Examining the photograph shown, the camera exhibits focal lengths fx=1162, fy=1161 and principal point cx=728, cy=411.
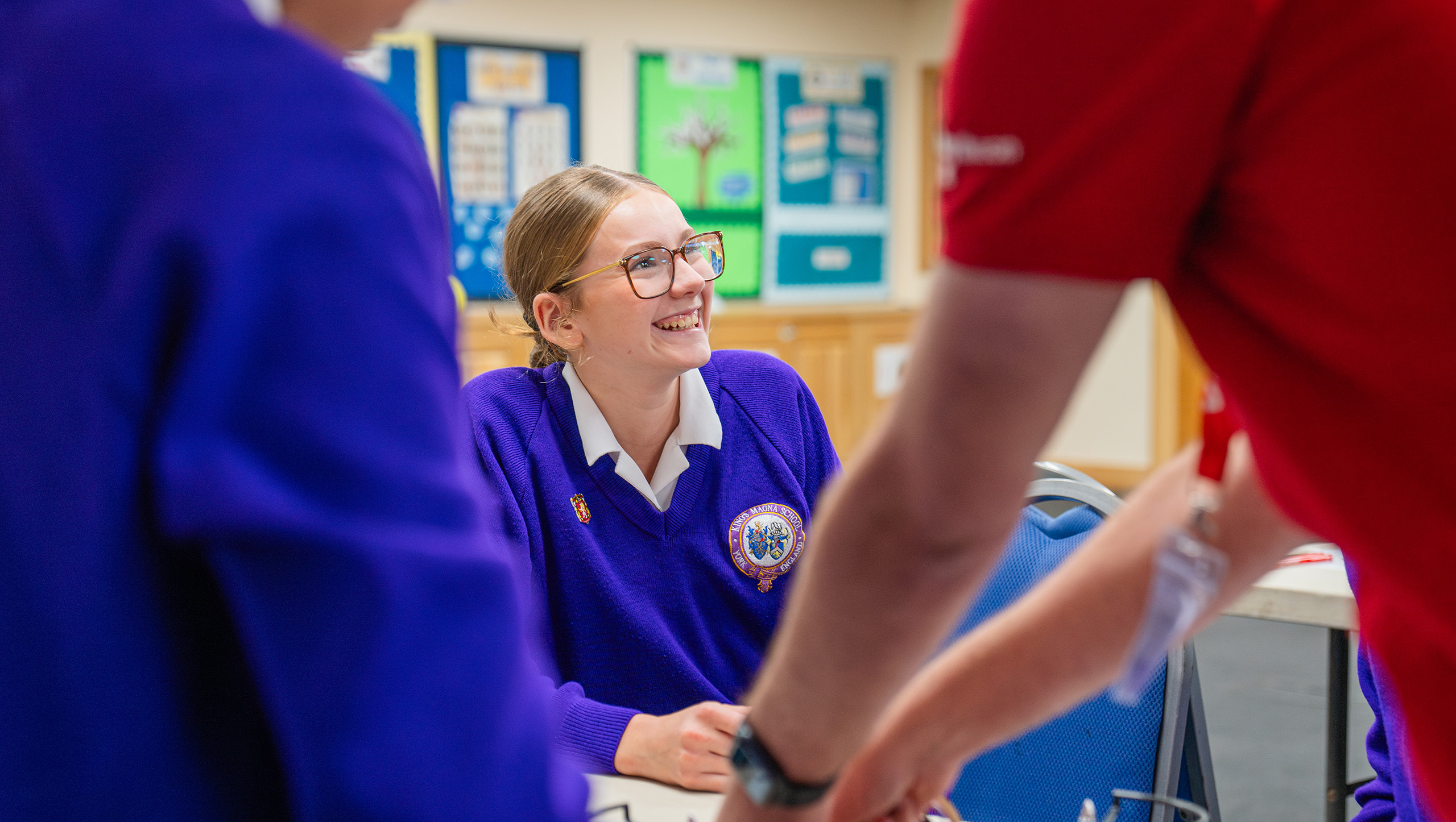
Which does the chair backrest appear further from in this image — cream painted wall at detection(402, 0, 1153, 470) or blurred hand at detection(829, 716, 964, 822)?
cream painted wall at detection(402, 0, 1153, 470)

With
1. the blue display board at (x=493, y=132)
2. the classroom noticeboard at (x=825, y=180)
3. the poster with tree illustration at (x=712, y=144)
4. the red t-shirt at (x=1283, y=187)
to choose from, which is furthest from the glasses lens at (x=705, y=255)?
the classroom noticeboard at (x=825, y=180)

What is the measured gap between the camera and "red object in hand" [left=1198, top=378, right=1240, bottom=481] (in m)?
0.62

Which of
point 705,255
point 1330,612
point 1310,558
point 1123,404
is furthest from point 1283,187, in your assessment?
point 1123,404

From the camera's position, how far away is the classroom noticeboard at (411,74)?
217 inches

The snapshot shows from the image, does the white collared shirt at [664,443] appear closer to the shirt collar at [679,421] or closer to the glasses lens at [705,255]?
the shirt collar at [679,421]

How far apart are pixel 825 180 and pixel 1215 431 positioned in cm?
657

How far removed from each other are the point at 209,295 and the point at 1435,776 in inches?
25.2

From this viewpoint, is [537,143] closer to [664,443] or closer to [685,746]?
[664,443]

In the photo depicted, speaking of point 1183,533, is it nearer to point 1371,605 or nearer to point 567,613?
point 1371,605

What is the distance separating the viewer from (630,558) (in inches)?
67.7

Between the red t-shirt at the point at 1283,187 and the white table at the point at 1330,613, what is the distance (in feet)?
5.06

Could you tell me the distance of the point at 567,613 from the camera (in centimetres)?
169

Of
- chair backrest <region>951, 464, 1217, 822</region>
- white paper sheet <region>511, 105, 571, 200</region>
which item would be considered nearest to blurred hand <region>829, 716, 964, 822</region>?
chair backrest <region>951, 464, 1217, 822</region>

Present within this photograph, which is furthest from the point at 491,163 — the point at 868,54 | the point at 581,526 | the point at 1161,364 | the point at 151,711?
the point at 151,711
